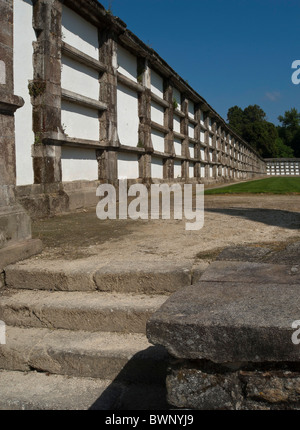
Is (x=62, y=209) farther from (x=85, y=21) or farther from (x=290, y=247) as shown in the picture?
(x=290, y=247)

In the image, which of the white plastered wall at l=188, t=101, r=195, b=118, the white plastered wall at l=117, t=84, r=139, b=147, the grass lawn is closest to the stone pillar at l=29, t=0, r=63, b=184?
the white plastered wall at l=117, t=84, r=139, b=147

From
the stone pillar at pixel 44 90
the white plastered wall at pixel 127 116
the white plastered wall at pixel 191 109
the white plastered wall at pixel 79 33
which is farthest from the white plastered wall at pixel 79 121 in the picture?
the white plastered wall at pixel 191 109

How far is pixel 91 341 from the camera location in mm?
2475

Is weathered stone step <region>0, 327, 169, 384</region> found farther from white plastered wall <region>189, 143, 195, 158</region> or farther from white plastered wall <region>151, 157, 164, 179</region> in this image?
white plastered wall <region>189, 143, 195, 158</region>

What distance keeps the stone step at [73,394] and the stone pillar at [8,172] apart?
125cm

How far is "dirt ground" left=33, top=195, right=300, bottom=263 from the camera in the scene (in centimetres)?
350

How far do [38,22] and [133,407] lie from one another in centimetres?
585

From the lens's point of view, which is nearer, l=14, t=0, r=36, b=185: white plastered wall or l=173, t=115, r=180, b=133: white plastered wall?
l=14, t=0, r=36, b=185: white plastered wall

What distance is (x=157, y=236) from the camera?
438 cm

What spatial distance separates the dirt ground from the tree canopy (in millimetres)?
52467

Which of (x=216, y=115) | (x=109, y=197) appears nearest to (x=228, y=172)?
(x=216, y=115)

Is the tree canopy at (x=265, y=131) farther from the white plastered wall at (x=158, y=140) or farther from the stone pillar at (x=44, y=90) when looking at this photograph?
the stone pillar at (x=44, y=90)

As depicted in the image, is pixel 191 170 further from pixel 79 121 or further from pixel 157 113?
pixel 79 121

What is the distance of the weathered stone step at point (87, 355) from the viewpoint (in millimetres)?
2225
